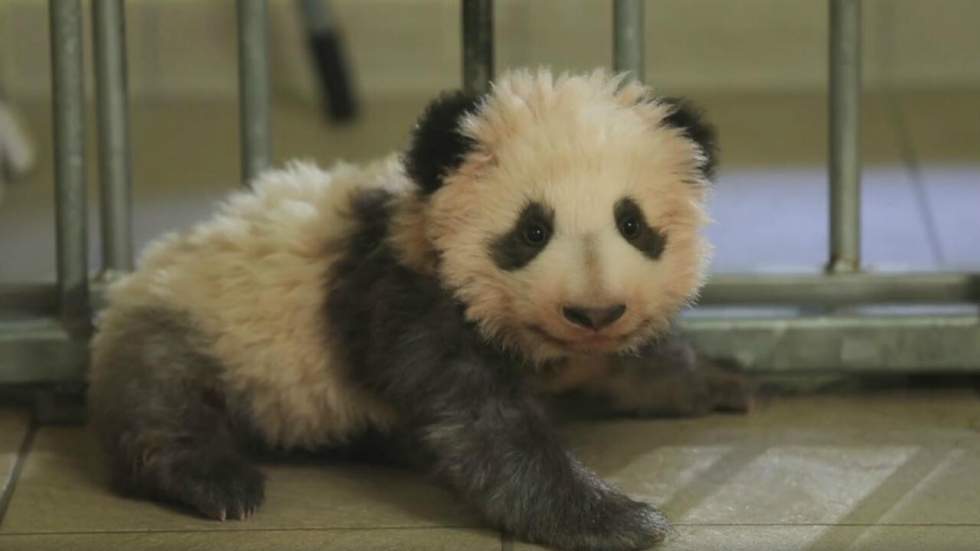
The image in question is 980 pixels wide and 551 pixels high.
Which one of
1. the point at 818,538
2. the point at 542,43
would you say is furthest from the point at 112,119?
the point at 542,43

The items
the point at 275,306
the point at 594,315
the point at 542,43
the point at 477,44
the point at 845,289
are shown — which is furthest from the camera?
the point at 542,43

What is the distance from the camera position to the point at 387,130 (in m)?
4.05

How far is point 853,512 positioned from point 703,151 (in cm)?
45

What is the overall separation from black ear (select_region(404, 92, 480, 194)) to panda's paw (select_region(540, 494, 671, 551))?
408mm

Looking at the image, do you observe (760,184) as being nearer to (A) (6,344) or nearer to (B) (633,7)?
(B) (633,7)

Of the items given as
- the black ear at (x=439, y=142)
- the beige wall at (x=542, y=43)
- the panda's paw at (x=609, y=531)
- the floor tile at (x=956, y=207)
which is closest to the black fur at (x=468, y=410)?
the panda's paw at (x=609, y=531)

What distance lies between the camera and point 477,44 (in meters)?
2.54

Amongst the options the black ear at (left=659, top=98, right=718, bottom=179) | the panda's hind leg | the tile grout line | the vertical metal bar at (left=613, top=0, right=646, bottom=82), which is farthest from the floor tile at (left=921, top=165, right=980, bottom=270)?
the tile grout line

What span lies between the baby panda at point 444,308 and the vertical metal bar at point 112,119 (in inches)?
8.3

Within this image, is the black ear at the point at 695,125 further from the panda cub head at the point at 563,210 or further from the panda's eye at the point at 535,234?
the panda's eye at the point at 535,234

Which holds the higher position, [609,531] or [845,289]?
[845,289]

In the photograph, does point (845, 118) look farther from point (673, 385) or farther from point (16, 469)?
point (16, 469)

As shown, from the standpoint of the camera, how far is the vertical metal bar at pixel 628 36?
8.31 ft

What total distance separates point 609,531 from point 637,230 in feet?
1.10
